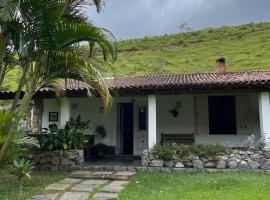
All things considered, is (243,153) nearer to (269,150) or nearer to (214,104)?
(269,150)

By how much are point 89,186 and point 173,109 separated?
6.14 meters

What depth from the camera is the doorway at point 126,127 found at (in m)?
14.6

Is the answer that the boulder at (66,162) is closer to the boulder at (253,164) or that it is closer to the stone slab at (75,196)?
the stone slab at (75,196)

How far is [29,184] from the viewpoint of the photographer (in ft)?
29.9

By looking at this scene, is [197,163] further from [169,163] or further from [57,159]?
[57,159]

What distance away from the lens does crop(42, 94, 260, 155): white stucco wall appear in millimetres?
13312

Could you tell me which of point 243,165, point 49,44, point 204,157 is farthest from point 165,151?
point 49,44

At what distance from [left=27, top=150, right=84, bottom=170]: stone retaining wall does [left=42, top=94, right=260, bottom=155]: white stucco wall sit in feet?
10.1

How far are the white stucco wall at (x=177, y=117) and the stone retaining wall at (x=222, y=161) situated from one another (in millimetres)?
2241

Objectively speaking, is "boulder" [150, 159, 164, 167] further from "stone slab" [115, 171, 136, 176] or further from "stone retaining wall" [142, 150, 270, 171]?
"stone slab" [115, 171, 136, 176]

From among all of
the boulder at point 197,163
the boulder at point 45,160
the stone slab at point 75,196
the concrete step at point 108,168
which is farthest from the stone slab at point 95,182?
the boulder at point 197,163

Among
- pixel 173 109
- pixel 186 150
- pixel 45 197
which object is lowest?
pixel 45 197

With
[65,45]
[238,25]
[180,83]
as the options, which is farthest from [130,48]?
[65,45]

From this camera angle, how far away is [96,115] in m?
14.8
